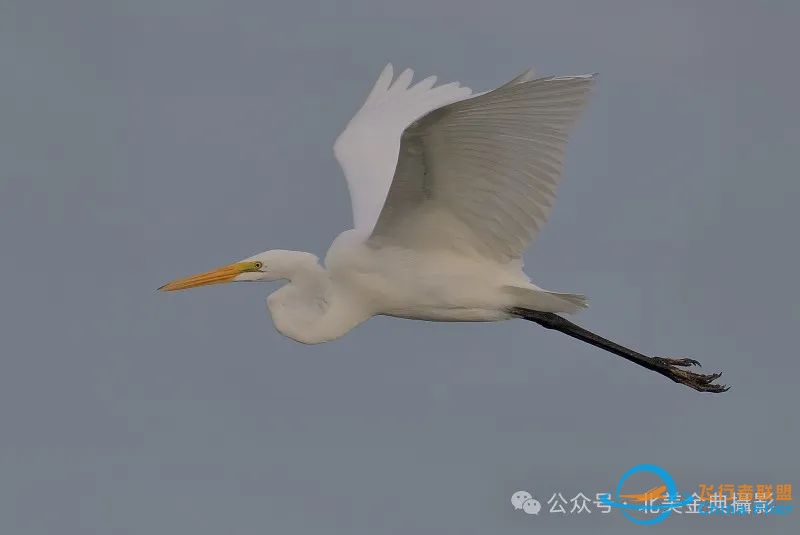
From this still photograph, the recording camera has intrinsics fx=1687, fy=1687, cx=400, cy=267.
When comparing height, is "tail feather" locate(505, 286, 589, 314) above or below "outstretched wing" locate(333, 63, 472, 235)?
below

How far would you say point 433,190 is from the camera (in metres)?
14.2

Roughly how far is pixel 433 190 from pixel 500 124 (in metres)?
1.24

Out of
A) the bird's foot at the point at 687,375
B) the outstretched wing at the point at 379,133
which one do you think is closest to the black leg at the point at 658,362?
the bird's foot at the point at 687,375

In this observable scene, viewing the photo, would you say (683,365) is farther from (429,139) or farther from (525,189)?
(429,139)

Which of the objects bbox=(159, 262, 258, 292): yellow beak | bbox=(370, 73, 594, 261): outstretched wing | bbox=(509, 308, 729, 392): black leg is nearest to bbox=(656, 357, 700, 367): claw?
bbox=(509, 308, 729, 392): black leg

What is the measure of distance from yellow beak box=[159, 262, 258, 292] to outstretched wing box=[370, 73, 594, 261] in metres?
1.44

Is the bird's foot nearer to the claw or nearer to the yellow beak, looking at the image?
the claw

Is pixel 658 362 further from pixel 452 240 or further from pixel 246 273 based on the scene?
pixel 246 273

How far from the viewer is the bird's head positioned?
15.4 m

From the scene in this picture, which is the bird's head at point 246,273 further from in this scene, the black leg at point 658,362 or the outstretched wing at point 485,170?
the black leg at point 658,362

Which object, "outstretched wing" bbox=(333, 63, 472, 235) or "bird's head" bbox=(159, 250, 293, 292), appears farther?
"outstretched wing" bbox=(333, 63, 472, 235)

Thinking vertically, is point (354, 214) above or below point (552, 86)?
above

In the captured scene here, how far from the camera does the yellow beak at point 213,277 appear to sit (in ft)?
51.2

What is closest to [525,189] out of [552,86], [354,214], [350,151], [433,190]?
[433,190]
